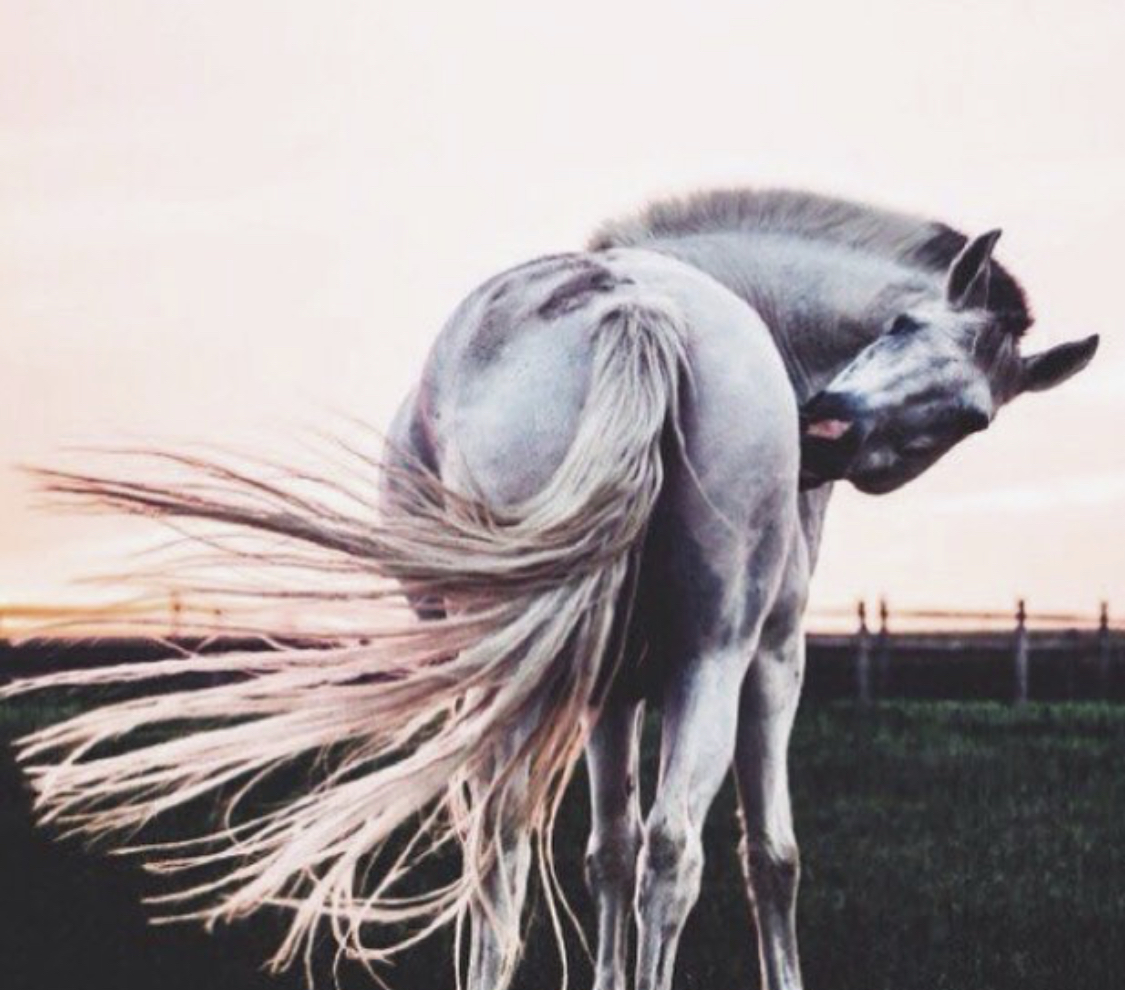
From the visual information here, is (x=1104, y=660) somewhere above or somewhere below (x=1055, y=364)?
below

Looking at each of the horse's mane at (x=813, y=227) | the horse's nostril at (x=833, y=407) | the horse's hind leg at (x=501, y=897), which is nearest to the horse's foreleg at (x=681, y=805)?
the horse's hind leg at (x=501, y=897)

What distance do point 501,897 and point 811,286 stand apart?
6.52ft

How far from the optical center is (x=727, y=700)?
5.72 metres

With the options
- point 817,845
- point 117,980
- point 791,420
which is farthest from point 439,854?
point 791,420

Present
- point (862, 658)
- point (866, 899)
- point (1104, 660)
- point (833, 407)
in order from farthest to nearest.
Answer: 1. point (1104, 660)
2. point (862, 658)
3. point (866, 899)
4. point (833, 407)

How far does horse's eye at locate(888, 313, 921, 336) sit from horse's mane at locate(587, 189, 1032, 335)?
10.3 inches

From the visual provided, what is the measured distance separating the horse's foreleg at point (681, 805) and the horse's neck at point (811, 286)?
1.36m

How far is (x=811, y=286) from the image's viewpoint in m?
6.77

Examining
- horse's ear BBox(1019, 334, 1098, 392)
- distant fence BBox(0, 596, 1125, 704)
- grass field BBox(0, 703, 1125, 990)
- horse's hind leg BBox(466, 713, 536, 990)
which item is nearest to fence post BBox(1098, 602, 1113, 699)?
distant fence BBox(0, 596, 1125, 704)

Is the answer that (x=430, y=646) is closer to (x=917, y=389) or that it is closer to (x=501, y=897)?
(x=501, y=897)

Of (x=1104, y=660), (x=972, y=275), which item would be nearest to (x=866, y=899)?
(x=972, y=275)

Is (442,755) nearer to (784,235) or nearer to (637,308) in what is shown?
(637,308)

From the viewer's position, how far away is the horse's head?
643 cm

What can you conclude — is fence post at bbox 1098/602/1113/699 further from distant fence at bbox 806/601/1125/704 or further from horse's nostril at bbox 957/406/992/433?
horse's nostril at bbox 957/406/992/433
